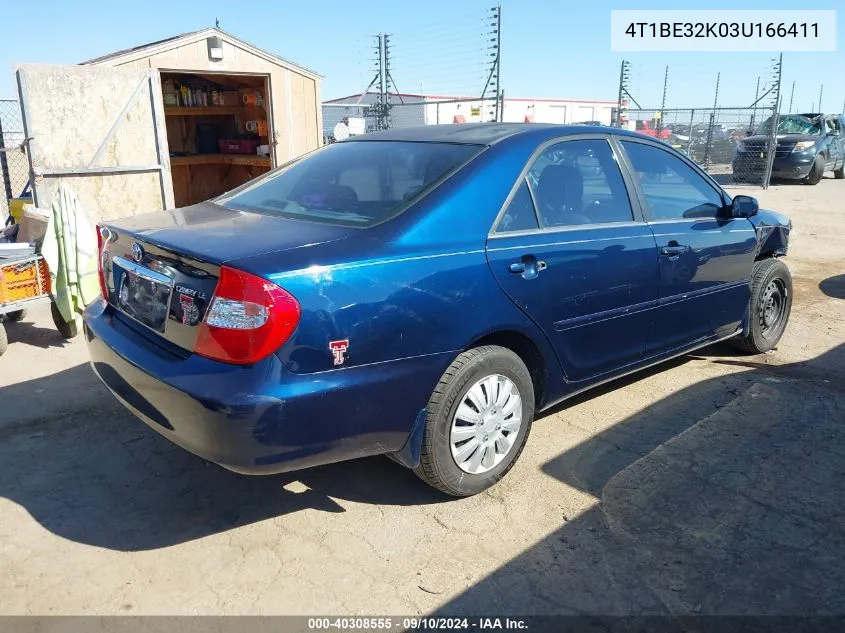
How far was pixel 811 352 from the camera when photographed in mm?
5254

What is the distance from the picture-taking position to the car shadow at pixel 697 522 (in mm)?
2521

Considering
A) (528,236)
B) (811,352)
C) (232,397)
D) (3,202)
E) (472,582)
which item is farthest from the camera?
(3,202)

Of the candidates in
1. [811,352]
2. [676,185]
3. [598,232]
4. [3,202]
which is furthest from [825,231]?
[3,202]

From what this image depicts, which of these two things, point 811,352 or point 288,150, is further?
point 288,150

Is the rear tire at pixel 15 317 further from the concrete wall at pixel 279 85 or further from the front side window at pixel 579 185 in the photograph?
the front side window at pixel 579 185

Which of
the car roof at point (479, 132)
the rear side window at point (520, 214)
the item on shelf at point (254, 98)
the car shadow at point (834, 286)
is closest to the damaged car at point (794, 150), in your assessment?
the car shadow at point (834, 286)

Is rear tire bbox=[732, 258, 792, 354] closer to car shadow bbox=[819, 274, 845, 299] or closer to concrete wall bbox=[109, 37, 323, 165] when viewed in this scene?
car shadow bbox=[819, 274, 845, 299]

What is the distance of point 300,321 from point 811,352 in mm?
4452

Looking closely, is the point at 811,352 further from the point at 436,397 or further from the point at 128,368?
the point at 128,368

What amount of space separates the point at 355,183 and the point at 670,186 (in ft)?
6.75

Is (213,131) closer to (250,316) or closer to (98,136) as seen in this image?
(98,136)

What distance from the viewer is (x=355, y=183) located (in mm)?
3391

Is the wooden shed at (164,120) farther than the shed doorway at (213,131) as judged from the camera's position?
No

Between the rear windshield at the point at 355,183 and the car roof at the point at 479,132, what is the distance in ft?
0.25
